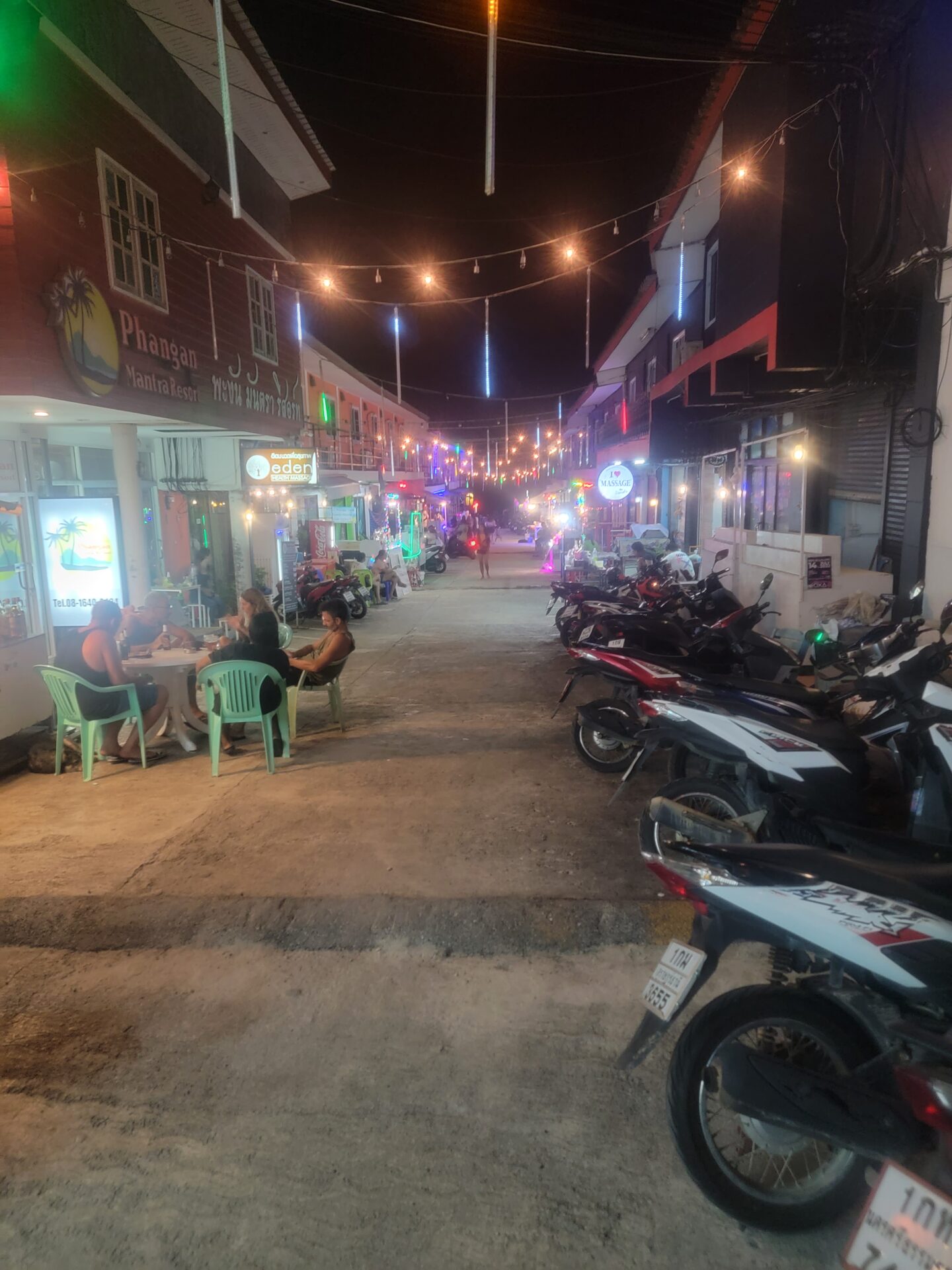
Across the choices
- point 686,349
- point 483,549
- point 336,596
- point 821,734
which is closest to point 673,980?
point 821,734

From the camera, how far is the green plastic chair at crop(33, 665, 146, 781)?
20.2ft

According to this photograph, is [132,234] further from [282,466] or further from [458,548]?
[458,548]

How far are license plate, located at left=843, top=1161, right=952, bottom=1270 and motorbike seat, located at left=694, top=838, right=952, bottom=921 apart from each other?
69cm

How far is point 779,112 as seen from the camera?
29.0 feet

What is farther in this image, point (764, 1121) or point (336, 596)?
point (336, 596)

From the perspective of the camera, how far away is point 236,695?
6203 mm

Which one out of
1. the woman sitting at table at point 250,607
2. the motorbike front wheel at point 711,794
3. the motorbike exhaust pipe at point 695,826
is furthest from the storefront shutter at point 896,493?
the woman sitting at table at point 250,607

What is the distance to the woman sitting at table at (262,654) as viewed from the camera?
6.29 metres

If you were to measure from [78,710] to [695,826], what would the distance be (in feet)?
17.3

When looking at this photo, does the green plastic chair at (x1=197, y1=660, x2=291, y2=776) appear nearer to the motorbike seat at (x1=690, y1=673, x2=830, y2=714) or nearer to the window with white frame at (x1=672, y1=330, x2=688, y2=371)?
the motorbike seat at (x1=690, y1=673, x2=830, y2=714)

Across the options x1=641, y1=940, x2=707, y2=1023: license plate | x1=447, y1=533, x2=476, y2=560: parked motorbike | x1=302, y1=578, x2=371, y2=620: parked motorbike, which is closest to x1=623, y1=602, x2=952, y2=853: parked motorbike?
x1=641, y1=940, x2=707, y2=1023: license plate

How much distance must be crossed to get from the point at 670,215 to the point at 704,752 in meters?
12.5

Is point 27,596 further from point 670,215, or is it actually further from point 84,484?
point 670,215

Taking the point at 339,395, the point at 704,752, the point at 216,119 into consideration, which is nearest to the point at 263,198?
the point at 216,119
